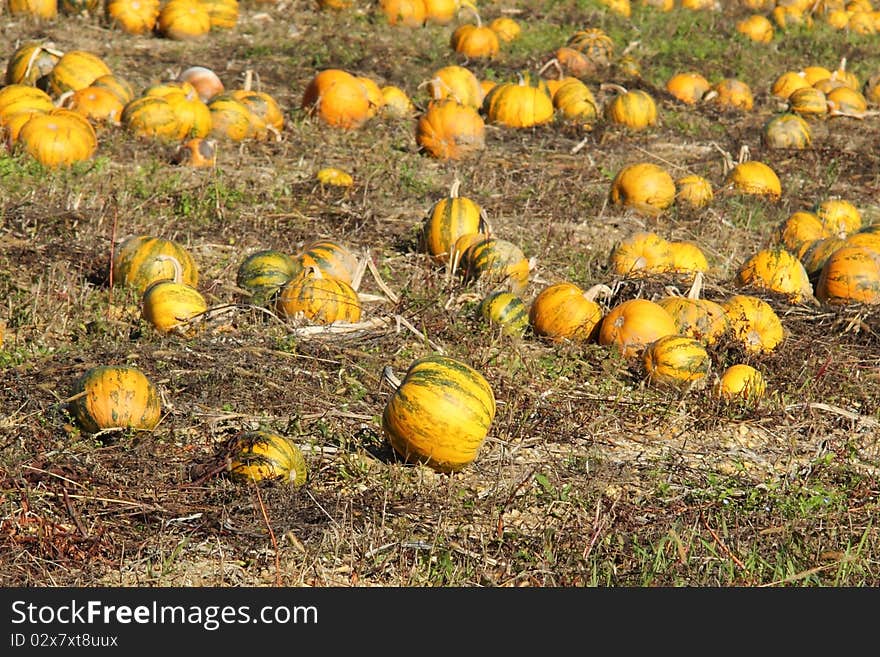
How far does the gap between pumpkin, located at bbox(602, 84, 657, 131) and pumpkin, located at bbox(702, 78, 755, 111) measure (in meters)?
1.41

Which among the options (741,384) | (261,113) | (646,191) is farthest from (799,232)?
(261,113)

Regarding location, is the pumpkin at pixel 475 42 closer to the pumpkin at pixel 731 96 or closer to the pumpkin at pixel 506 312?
the pumpkin at pixel 731 96

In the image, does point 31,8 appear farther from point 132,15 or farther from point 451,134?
point 451,134

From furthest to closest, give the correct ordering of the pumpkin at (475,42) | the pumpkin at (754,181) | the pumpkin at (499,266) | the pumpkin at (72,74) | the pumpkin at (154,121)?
the pumpkin at (475,42) < the pumpkin at (72,74) < the pumpkin at (154,121) < the pumpkin at (754,181) < the pumpkin at (499,266)

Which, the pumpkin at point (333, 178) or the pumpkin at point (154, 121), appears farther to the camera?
the pumpkin at point (154, 121)

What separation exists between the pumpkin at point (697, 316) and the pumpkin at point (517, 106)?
16.8 feet

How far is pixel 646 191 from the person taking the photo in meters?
8.76

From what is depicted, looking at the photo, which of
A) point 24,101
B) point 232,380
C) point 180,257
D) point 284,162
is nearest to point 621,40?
point 284,162

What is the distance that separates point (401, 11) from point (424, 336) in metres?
9.40

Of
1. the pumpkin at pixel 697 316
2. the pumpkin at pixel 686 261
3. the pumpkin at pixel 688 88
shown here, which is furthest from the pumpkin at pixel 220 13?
the pumpkin at pixel 697 316

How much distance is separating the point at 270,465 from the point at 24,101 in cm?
589

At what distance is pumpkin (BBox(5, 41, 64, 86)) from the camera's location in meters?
10.6

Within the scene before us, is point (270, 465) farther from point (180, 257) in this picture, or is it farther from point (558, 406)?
point (180, 257)

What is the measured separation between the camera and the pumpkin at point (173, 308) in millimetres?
6082
